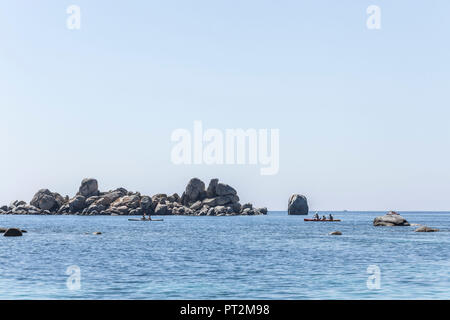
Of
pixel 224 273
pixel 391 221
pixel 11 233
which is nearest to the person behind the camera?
pixel 224 273

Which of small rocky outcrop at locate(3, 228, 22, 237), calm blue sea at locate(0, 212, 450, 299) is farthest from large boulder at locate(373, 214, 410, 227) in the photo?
small rocky outcrop at locate(3, 228, 22, 237)

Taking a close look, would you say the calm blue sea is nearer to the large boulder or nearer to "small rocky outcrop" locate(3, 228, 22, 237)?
"small rocky outcrop" locate(3, 228, 22, 237)

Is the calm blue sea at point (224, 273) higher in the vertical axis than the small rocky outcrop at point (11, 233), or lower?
higher

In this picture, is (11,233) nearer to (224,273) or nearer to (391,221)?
(224,273)

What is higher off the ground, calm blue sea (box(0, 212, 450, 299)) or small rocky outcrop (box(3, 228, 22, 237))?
calm blue sea (box(0, 212, 450, 299))

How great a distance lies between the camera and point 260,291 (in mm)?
30516

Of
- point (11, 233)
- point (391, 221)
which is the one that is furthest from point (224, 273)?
point (391, 221)

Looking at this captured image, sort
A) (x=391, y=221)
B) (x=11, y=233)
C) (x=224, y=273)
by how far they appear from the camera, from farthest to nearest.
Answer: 1. (x=391, y=221)
2. (x=11, y=233)
3. (x=224, y=273)

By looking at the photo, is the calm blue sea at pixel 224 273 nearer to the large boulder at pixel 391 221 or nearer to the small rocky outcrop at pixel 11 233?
the small rocky outcrop at pixel 11 233

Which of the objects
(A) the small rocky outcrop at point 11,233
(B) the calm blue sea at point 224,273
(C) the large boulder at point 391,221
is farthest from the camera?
(C) the large boulder at point 391,221

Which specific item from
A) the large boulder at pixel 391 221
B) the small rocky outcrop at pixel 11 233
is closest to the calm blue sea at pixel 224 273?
the small rocky outcrop at pixel 11 233

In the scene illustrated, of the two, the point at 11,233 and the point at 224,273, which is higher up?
the point at 224,273
